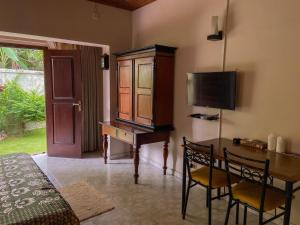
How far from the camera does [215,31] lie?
2.78 meters

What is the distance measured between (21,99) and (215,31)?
18.1 ft

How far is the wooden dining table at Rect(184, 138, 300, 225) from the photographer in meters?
1.72

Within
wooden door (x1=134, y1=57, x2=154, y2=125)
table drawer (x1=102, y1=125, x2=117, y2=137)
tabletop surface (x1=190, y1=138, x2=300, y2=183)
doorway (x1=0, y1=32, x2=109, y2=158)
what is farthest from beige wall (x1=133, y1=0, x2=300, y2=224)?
doorway (x1=0, y1=32, x2=109, y2=158)

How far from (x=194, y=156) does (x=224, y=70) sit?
113 cm

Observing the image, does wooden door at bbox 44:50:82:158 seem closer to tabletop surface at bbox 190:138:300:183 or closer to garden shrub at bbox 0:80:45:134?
garden shrub at bbox 0:80:45:134

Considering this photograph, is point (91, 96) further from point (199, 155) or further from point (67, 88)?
point (199, 155)

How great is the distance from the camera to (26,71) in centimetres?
643

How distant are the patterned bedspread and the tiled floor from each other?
0.80 m

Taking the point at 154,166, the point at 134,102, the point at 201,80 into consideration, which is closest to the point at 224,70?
the point at 201,80

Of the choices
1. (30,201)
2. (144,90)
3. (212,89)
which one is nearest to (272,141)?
(212,89)

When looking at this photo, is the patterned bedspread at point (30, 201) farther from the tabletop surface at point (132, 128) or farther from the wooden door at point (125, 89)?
the wooden door at point (125, 89)

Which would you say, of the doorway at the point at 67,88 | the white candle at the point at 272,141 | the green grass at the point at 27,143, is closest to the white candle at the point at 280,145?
the white candle at the point at 272,141

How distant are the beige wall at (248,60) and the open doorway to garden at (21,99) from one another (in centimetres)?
395

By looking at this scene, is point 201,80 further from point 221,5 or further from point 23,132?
point 23,132
